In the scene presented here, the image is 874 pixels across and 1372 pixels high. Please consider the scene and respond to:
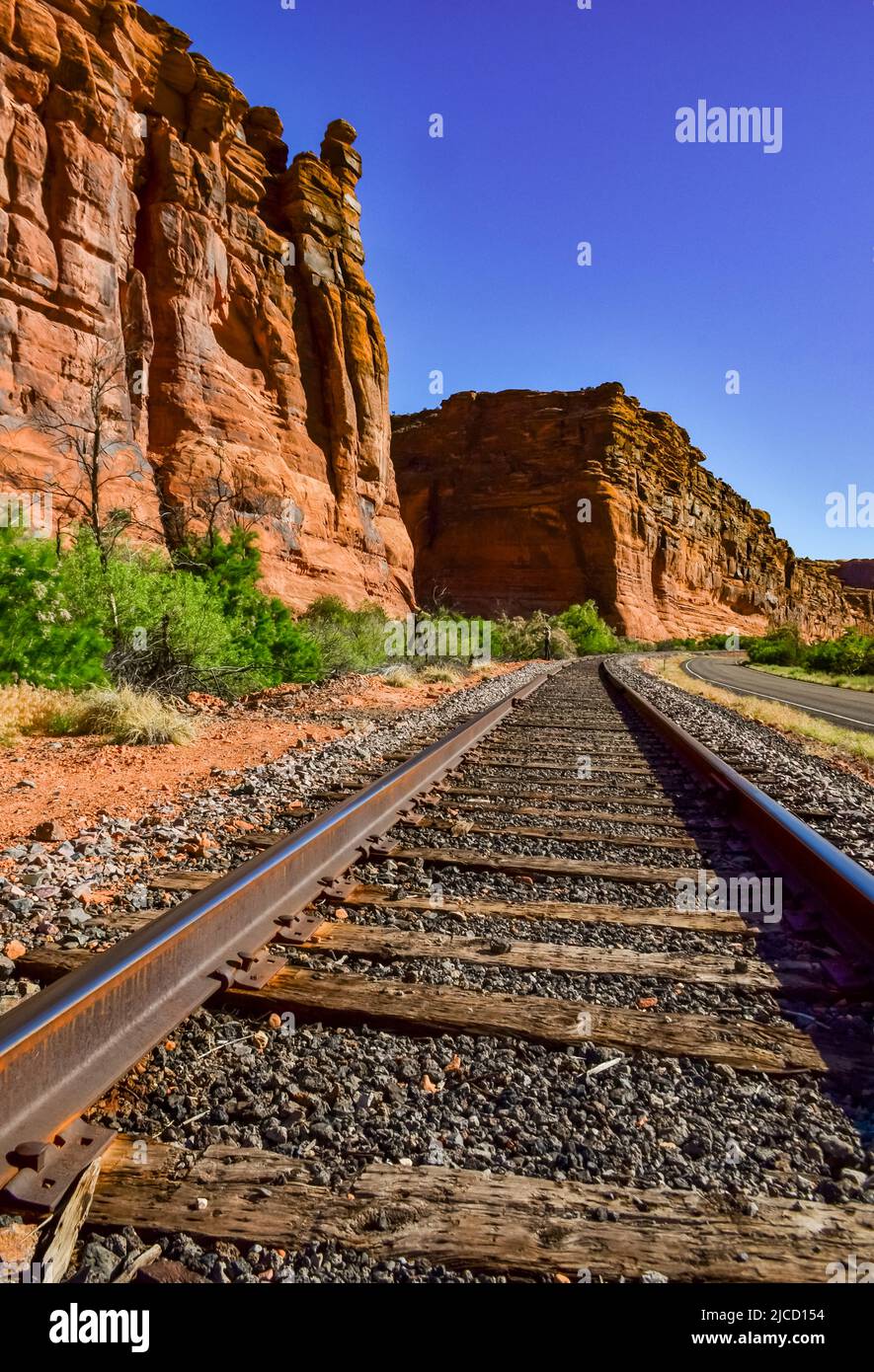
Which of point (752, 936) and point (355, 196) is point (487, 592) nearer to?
point (355, 196)

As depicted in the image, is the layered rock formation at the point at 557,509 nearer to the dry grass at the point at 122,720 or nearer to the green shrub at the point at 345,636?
the green shrub at the point at 345,636

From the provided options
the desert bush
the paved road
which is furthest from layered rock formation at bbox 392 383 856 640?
the paved road

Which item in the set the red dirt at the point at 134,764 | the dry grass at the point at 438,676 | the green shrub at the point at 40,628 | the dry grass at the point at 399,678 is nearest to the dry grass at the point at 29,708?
the red dirt at the point at 134,764

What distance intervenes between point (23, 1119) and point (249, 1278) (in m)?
0.60

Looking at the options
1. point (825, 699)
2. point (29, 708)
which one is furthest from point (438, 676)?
point (825, 699)

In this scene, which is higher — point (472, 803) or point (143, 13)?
point (143, 13)

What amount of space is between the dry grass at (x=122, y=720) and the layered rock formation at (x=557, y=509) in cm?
5390

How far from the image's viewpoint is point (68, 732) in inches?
301

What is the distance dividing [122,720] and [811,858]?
20.3 ft

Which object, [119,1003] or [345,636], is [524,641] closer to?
[345,636]

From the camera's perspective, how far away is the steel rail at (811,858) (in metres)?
2.57

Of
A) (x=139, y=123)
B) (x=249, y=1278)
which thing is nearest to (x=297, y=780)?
(x=249, y=1278)

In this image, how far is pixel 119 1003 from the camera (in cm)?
182
